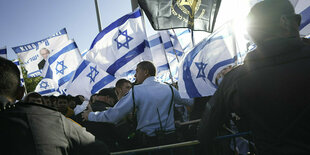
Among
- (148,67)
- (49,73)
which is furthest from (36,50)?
(148,67)

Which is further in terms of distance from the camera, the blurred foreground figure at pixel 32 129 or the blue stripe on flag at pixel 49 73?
the blue stripe on flag at pixel 49 73

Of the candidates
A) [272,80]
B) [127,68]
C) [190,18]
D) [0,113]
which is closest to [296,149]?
[272,80]

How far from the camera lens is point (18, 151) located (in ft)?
4.47

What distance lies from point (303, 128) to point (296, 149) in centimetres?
12

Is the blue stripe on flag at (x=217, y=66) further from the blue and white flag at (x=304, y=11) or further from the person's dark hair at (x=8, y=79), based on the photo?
the person's dark hair at (x=8, y=79)

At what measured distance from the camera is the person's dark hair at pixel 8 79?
4.97ft

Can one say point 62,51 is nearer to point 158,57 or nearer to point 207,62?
point 158,57

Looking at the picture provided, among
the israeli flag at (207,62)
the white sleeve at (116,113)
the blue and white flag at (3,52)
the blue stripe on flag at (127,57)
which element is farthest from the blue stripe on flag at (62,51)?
the white sleeve at (116,113)

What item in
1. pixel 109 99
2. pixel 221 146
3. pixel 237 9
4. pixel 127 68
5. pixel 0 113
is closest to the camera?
pixel 0 113

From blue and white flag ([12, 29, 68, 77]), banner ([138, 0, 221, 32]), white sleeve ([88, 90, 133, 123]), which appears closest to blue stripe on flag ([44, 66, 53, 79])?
blue and white flag ([12, 29, 68, 77])

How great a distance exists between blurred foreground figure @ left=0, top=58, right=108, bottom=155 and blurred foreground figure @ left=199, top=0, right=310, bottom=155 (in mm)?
783

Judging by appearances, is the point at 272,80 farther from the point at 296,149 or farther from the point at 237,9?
the point at 237,9

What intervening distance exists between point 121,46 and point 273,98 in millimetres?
4593

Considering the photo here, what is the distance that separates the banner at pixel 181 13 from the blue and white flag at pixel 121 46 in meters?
1.01
